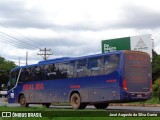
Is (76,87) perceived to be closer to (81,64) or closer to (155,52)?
(81,64)

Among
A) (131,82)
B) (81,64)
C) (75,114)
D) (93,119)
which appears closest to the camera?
(93,119)

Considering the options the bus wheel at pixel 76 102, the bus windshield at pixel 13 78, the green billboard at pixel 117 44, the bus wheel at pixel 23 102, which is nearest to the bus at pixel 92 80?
the bus wheel at pixel 76 102

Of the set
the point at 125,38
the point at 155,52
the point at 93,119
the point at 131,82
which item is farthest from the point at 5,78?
the point at 93,119

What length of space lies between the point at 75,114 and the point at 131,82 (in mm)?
6290

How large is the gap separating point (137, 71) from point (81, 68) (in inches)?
131

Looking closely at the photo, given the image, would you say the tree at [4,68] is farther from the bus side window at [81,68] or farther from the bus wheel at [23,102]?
the bus side window at [81,68]

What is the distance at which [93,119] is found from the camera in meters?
14.1

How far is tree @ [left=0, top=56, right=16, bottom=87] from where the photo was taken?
97.1 m

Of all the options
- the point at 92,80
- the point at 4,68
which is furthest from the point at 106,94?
the point at 4,68

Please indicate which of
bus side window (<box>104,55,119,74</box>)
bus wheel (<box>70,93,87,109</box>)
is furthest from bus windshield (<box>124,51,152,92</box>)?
bus wheel (<box>70,93,87,109</box>)

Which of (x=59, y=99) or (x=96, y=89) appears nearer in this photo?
(x=96, y=89)

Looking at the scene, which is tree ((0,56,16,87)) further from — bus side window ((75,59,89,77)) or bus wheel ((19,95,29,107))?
bus side window ((75,59,89,77))

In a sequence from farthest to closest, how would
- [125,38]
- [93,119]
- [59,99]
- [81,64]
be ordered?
[125,38] → [59,99] → [81,64] → [93,119]

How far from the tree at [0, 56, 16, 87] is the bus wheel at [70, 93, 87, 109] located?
7410 cm
